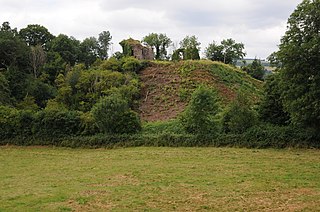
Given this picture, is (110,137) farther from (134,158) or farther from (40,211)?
(40,211)

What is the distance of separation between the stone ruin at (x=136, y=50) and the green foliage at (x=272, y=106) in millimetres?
32769

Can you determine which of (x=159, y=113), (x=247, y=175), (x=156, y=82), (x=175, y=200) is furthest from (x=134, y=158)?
(x=156, y=82)

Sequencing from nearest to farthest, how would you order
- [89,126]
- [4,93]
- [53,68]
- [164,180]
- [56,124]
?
[164,180] < [89,126] < [56,124] < [4,93] < [53,68]

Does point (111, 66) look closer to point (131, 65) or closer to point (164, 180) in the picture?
point (131, 65)

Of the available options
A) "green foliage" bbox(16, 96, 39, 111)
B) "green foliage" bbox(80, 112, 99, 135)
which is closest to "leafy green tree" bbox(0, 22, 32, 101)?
"green foliage" bbox(16, 96, 39, 111)

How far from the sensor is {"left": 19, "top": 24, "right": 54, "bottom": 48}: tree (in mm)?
68188

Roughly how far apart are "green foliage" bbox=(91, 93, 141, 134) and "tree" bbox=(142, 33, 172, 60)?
36.8m

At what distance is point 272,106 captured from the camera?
3441 centimetres

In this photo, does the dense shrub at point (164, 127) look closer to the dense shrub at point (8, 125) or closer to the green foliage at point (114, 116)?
the green foliage at point (114, 116)

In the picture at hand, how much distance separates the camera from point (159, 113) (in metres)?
45.4

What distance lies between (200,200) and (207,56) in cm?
5843

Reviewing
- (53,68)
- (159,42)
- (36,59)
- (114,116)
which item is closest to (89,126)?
(114,116)

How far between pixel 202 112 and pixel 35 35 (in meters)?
47.7

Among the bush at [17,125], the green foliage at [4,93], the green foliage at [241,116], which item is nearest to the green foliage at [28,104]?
the green foliage at [4,93]
